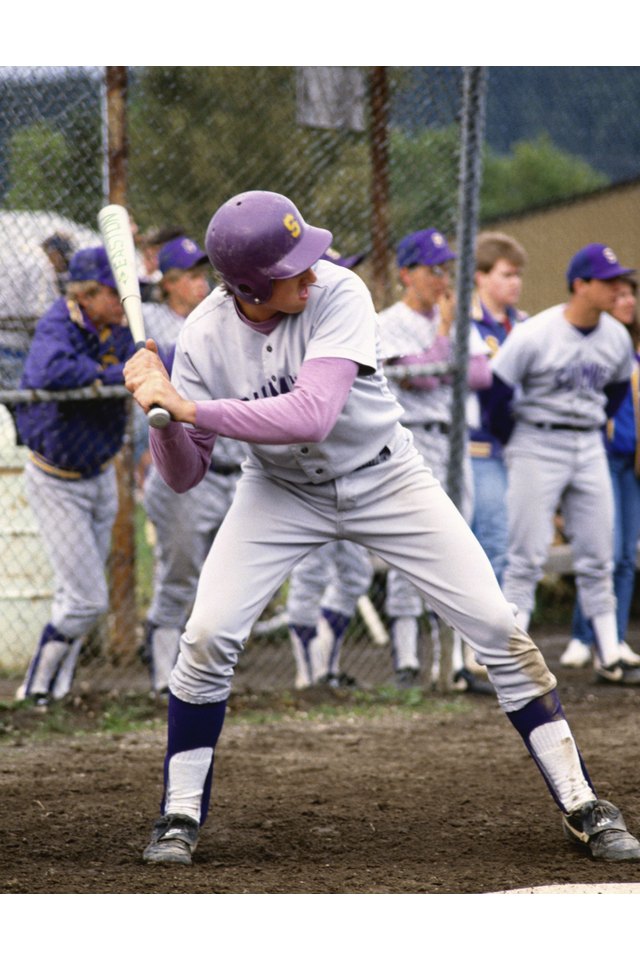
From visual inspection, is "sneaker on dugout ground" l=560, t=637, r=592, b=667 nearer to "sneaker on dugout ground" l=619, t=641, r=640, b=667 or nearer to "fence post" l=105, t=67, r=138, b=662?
"sneaker on dugout ground" l=619, t=641, r=640, b=667

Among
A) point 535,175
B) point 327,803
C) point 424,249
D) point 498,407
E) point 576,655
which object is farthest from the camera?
point 535,175

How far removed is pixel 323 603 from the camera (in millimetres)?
6859

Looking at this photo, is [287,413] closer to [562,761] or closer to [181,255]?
[562,761]

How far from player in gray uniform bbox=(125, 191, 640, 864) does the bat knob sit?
0.21 metres

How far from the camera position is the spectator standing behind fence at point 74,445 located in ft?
19.5

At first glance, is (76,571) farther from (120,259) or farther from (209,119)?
(209,119)

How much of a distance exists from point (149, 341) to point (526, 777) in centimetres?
231

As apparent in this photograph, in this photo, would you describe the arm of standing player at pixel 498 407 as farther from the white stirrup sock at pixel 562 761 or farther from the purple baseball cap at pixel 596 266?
the white stirrup sock at pixel 562 761

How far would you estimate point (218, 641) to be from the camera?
372cm

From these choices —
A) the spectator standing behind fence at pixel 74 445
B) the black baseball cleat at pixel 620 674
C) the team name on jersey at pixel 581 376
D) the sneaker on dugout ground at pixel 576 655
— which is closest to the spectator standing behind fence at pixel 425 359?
the team name on jersey at pixel 581 376

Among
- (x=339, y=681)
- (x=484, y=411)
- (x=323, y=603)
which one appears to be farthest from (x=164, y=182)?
(x=339, y=681)

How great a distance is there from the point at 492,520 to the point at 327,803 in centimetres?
A: 263

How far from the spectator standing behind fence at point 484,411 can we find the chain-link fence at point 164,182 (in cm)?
30

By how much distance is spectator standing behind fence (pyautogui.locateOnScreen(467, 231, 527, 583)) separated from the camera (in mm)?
6895
